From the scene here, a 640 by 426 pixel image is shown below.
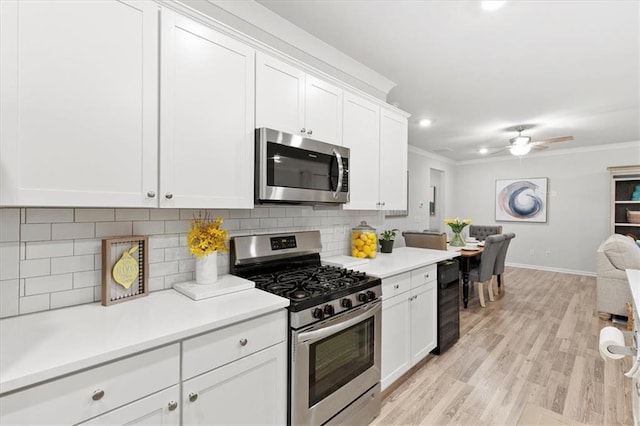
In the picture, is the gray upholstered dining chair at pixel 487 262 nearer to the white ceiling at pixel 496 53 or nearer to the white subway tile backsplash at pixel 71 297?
the white ceiling at pixel 496 53

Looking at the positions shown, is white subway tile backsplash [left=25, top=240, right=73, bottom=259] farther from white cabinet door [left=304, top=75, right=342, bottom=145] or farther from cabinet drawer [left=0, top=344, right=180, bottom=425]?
white cabinet door [left=304, top=75, right=342, bottom=145]

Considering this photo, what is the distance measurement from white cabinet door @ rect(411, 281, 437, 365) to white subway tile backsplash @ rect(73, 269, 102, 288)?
6.80 ft

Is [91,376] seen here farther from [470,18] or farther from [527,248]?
[527,248]

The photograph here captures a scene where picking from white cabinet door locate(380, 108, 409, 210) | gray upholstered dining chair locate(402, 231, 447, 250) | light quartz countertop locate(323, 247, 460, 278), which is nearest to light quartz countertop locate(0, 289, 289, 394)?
light quartz countertop locate(323, 247, 460, 278)

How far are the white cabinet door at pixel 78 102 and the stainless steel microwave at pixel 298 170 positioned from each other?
1.85 feet

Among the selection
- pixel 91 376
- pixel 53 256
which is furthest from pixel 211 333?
pixel 53 256

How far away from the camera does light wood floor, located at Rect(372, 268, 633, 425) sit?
2085mm

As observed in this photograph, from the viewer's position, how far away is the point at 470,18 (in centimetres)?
217

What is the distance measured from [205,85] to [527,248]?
762 centimetres

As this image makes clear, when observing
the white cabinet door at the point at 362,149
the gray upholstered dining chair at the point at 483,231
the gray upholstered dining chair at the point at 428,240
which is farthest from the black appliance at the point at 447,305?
the gray upholstered dining chair at the point at 483,231

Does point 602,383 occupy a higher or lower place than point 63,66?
lower

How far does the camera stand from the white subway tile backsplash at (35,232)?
4.27ft

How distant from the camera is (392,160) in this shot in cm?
288

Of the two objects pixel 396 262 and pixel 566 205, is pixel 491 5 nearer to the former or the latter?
pixel 396 262
